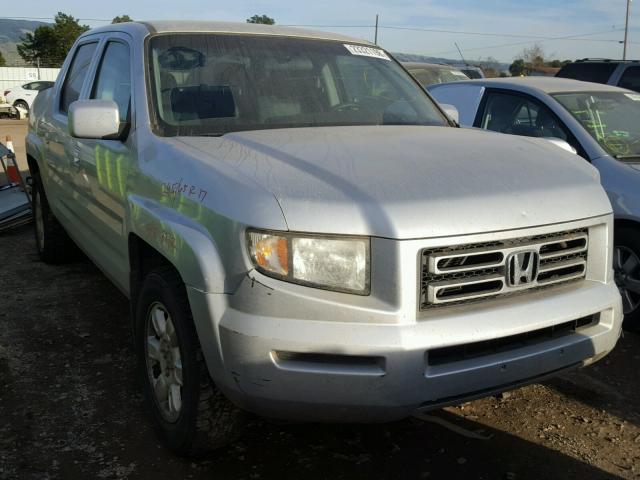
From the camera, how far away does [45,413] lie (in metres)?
3.36

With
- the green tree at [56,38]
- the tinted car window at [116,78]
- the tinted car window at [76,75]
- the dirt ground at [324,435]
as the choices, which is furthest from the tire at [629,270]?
the green tree at [56,38]

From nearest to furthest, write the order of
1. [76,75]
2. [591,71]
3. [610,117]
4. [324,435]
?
1. [324,435]
2. [76,75]
3. [610,117]
4. [591,71]

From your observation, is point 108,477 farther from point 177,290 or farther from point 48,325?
point 48,325

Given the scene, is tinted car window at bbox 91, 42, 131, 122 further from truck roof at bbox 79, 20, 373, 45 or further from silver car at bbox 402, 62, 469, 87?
silver car at bbox 402, 62, 469, 87

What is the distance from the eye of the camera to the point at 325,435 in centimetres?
316

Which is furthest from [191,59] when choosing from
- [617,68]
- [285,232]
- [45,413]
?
[617,68]

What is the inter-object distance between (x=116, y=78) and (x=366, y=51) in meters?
1.48

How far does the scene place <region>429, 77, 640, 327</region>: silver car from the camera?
4355mm

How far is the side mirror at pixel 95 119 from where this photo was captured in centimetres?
326

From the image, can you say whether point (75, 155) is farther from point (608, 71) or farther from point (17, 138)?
point (17, 138)

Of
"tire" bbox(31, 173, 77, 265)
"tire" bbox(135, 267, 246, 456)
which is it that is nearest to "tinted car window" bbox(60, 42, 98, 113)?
"tire" bbox(31, 173, 77, 265)

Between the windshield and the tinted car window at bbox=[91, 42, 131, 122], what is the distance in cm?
792

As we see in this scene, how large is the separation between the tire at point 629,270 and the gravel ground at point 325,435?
0.33m

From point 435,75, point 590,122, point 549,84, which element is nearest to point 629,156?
point 590,122
